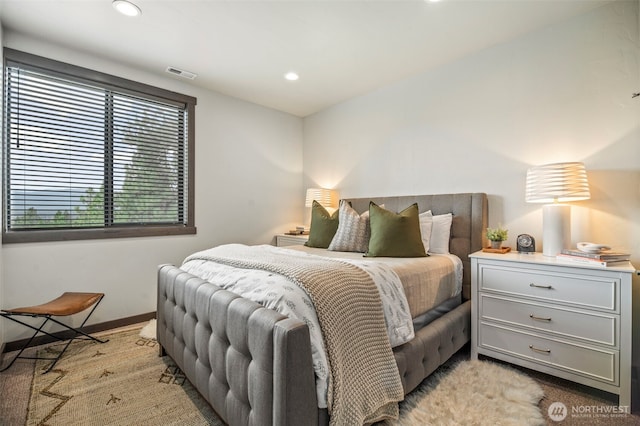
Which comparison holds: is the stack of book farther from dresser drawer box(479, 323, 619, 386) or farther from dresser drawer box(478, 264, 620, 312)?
dresser drawer box(479, 323, 619, 386)

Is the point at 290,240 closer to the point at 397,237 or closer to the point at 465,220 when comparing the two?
the point at 397,237

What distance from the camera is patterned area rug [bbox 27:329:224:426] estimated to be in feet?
5.25

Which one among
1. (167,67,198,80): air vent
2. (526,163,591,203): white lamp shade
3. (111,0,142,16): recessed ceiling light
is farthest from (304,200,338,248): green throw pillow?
(111,0,142,16): recessed ceiling light

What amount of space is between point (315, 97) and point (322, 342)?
3.27 m

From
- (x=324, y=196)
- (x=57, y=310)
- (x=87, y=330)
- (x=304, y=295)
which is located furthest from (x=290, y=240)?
(x=304, y=295)

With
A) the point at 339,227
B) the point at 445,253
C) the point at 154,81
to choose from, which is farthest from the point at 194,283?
the point at 154,81

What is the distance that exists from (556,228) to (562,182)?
34 cm

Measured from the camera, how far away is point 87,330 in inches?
108

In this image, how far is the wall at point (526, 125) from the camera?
2068 millimetres

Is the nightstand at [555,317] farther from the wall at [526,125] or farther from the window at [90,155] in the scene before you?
the window at [90,155]

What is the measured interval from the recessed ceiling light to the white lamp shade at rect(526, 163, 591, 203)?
10.1 feet

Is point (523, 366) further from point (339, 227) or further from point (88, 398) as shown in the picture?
point (88, 398)

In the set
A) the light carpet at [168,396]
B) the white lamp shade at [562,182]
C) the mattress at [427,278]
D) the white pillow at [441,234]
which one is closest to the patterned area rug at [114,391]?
the light carpet at [168,396]

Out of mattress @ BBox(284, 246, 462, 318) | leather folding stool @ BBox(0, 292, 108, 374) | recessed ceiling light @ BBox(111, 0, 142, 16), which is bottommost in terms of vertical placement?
leather folding stool @ BBox(0, 292, 108, 374)
